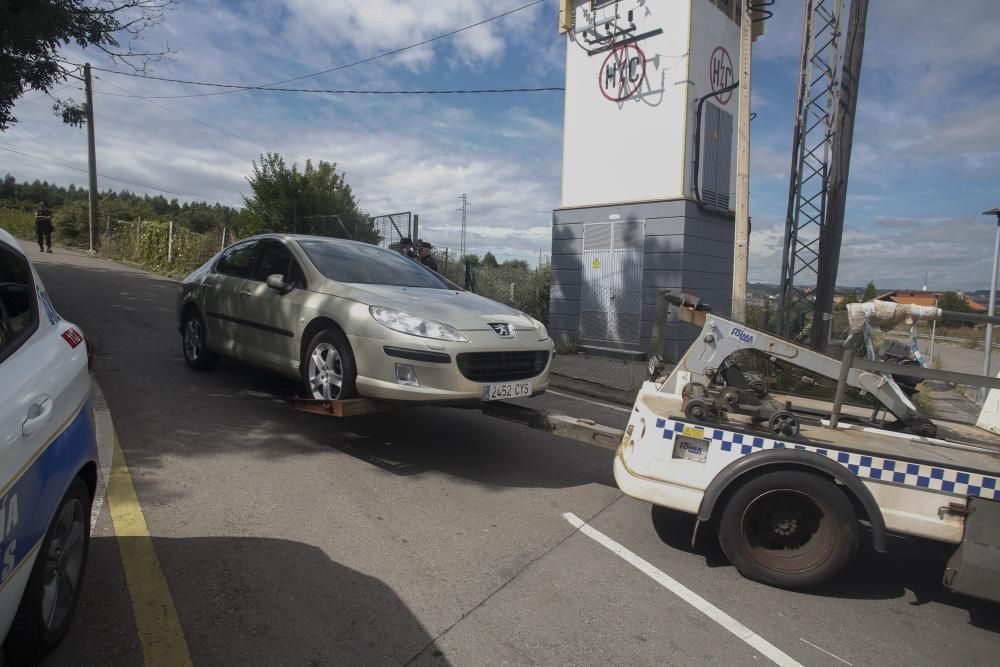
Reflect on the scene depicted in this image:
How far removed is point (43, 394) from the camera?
7.43ft

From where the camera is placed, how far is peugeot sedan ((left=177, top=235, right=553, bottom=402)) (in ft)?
14.5

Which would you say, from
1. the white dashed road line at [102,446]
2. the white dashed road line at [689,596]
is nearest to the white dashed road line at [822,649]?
the white dashed road line at [689,596]

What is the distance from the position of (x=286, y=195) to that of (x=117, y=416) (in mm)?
16312

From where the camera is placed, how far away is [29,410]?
6.97 feet

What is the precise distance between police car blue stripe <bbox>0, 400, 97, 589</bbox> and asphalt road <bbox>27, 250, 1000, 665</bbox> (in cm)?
64

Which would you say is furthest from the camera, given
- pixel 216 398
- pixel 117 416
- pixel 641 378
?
pixel 641 378

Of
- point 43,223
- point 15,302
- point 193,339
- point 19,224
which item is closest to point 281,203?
point 43,223

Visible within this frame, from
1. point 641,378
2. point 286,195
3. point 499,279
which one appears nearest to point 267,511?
point 641,378

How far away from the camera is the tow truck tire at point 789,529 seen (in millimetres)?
3195

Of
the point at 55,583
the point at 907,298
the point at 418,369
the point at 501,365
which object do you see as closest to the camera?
the point at 55,583

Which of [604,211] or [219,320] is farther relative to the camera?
[604,211]

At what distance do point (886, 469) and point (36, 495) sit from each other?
3617 millimetres

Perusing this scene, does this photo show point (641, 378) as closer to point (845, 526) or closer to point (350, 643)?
point (845, 526)

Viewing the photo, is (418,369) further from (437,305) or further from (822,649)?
(822,649)
